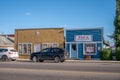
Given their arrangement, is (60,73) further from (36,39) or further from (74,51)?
(36,39)

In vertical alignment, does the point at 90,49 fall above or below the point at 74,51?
above

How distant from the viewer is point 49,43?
43.7 metres

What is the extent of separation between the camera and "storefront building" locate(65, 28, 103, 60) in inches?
1626

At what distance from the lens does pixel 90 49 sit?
4181 cm

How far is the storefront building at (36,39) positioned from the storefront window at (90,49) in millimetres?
3345

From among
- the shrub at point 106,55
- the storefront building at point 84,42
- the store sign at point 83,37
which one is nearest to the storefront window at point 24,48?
the storefront building at point 84,42

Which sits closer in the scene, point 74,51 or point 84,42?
point 84,42

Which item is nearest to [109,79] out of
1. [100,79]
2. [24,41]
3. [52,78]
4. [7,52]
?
[100,79]

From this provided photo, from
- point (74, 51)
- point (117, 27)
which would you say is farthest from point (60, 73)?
point (117, 27)

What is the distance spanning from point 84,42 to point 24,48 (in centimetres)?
906

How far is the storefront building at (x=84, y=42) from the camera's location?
136 ft

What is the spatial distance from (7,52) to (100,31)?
1225cm

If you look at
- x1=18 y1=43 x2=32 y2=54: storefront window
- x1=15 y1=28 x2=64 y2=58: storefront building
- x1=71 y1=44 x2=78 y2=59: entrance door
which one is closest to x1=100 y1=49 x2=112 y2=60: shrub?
x1=71 y1=44 x2=78 y2=59: entrance door

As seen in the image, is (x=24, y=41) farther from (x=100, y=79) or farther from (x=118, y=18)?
(x=100, y=79)
